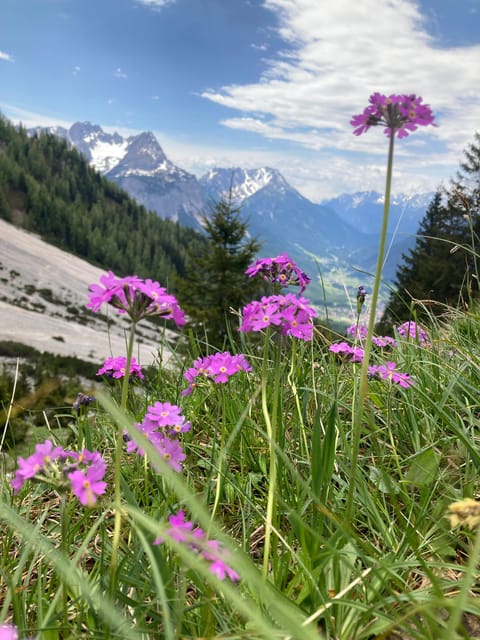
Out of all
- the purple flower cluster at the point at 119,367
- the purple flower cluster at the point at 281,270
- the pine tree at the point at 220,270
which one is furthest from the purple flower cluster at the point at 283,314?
the pine tree at the point at 220,270

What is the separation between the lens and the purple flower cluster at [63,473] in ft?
4.28

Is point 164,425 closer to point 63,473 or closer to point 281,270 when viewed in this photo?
point 63,473

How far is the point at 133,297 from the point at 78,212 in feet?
422

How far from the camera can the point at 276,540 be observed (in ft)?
5.27

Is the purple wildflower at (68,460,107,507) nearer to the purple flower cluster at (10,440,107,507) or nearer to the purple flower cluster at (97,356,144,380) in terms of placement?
the purple flower cluster at (10,440,107,507)

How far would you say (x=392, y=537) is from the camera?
1718mm

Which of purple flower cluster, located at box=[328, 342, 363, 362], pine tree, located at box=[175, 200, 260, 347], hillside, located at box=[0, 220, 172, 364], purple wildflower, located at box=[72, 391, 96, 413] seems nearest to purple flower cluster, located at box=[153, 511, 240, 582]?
purple flower cluster, located at box=[328, 342, 363, 362]

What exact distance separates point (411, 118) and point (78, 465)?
1.52 meters

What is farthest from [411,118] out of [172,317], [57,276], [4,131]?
[4,131]

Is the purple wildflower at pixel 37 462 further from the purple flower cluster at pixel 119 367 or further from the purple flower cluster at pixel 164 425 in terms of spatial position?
the purple flower cluster at pixel 119 367

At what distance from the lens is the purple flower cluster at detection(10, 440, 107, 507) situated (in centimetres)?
130

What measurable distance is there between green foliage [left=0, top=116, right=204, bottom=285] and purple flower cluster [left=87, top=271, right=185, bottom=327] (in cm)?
9758

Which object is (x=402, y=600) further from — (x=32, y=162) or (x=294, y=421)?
(x=32, y=162)

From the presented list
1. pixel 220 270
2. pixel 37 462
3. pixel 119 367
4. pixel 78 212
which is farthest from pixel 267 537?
pixel 78 212
